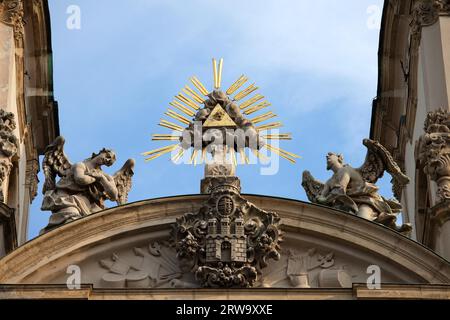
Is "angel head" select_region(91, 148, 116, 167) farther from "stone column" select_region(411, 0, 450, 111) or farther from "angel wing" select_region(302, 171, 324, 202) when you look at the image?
"stone column" select_region(411, 0, 450, 111)

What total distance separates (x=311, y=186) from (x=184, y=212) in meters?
2.62

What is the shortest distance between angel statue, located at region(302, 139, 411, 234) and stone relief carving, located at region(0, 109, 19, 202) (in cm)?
461

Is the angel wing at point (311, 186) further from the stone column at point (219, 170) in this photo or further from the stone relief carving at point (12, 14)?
the stone relief carving at point (12, 14)

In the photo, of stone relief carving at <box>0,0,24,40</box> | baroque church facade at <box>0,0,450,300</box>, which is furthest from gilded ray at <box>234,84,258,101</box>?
stone relief carving at <box>0,0,24,40</box>

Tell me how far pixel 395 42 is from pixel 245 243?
8.42 meters

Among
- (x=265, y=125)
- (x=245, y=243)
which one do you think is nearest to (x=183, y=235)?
(x=245, y=243)

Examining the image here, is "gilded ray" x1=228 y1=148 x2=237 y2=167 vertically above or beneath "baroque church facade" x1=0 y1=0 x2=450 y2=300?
above

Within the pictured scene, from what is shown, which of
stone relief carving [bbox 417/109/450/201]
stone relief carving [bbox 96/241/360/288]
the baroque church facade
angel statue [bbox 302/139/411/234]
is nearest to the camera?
the baroque church facade

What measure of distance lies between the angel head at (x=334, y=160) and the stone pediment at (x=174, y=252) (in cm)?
185

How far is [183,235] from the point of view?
2570cm

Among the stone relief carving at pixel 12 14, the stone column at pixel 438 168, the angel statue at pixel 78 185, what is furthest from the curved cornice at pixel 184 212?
the stone relief carving at pixel 12 14

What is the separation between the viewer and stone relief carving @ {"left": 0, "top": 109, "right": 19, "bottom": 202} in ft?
89.1

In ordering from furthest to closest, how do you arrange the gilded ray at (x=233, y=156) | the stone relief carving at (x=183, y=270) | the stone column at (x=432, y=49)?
the stone column at (x=432, y=49) < the gilded ray at (x=233, y=156) < the stone relief carving at (x=183, y=270)

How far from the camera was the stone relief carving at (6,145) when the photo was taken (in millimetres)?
27172
